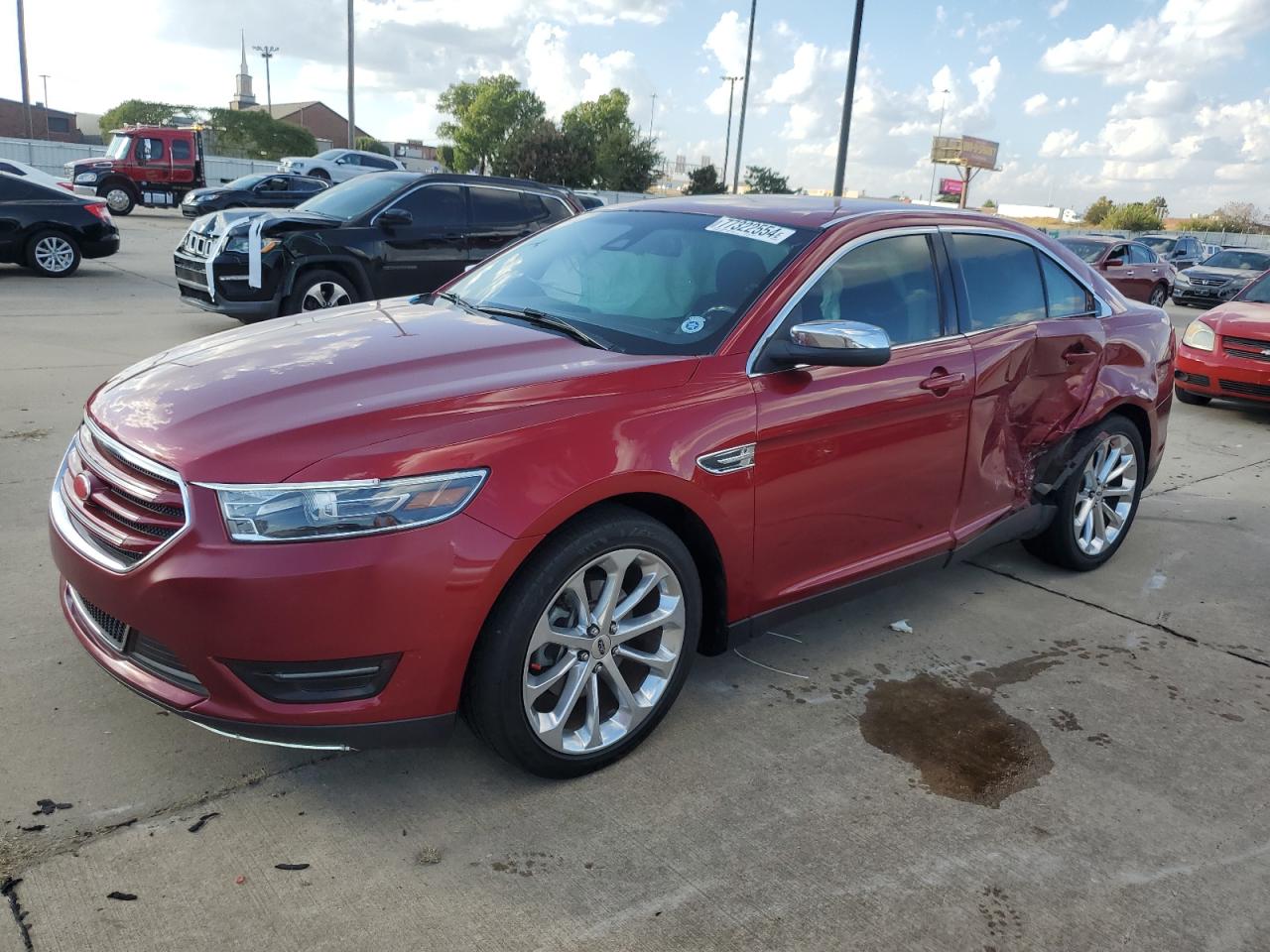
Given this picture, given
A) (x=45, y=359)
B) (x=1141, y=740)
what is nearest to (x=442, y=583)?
(x=1141, y=740)

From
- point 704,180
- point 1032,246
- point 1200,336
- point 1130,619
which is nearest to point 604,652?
point 1130,619

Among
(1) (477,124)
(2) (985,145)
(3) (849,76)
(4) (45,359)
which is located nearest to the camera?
(4) (45,359)

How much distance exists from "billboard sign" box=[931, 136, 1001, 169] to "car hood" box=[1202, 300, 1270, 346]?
A: 139ft

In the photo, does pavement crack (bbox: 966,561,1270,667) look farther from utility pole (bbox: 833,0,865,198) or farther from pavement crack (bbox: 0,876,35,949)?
utility pole (bbox: 833,0,865,198)

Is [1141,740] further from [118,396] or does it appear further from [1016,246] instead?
[118,396]

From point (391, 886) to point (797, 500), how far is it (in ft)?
5.54

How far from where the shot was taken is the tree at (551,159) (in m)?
54.7

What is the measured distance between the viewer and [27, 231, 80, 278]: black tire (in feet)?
43.3

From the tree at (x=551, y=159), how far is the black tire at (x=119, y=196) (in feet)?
95.4

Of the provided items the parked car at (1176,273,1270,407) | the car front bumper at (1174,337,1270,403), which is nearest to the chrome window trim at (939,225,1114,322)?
the car front bumper at (1174,337,1270,403)

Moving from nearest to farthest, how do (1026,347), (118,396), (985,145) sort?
(118,396)
(1026,347)
(985,145)

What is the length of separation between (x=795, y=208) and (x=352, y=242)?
6.78 meters

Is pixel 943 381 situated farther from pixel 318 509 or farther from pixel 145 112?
pixel 145 112

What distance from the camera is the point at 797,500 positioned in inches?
130
